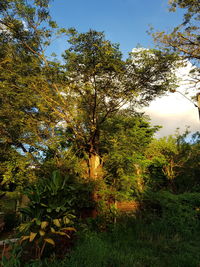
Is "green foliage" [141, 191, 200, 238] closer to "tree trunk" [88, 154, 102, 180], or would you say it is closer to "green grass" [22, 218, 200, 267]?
"green grass" [22, 218, 200, 267]

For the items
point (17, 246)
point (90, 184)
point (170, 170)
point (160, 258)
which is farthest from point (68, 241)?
point (170, 170)

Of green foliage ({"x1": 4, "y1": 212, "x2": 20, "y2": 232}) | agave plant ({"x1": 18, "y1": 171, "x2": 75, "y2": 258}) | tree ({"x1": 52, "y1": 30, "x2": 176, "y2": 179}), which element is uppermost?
tree ({"x1": 52, "y1": 30, "x2": 176, "y2": 179})

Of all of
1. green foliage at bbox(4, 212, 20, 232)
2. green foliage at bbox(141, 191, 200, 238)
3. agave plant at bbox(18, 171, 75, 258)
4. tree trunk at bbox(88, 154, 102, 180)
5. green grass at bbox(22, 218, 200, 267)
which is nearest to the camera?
green grass at bbox(22, 218, 200, 267)

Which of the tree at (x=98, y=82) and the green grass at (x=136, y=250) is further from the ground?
the tree at (x=98, y=82)

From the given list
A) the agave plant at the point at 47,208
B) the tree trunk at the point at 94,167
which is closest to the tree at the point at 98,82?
the tree trunk at the point at 94,167

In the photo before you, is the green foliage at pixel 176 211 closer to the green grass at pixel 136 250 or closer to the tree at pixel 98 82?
the green grass at pixel 136 250

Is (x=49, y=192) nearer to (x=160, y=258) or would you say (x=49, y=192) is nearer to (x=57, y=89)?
(x=160, y=258)

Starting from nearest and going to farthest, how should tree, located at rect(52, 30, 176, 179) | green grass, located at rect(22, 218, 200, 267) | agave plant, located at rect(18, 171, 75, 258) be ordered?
green grass, located at rect(22, 218, 200, 267) < agave plant, located at rect(18, 171, 75, 258) < tree, located at rect(52, 30, 176, 179)

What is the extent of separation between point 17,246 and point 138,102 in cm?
790

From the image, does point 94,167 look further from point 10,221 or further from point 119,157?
point 10,221

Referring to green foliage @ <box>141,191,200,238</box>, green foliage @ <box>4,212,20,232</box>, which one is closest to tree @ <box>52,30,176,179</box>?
green foliage @ <box>141,191,200,238</box>

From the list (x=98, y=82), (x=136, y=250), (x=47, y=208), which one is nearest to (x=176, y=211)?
(x=136, y=250)

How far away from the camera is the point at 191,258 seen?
3436 millimetres

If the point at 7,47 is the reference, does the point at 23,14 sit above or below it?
above
